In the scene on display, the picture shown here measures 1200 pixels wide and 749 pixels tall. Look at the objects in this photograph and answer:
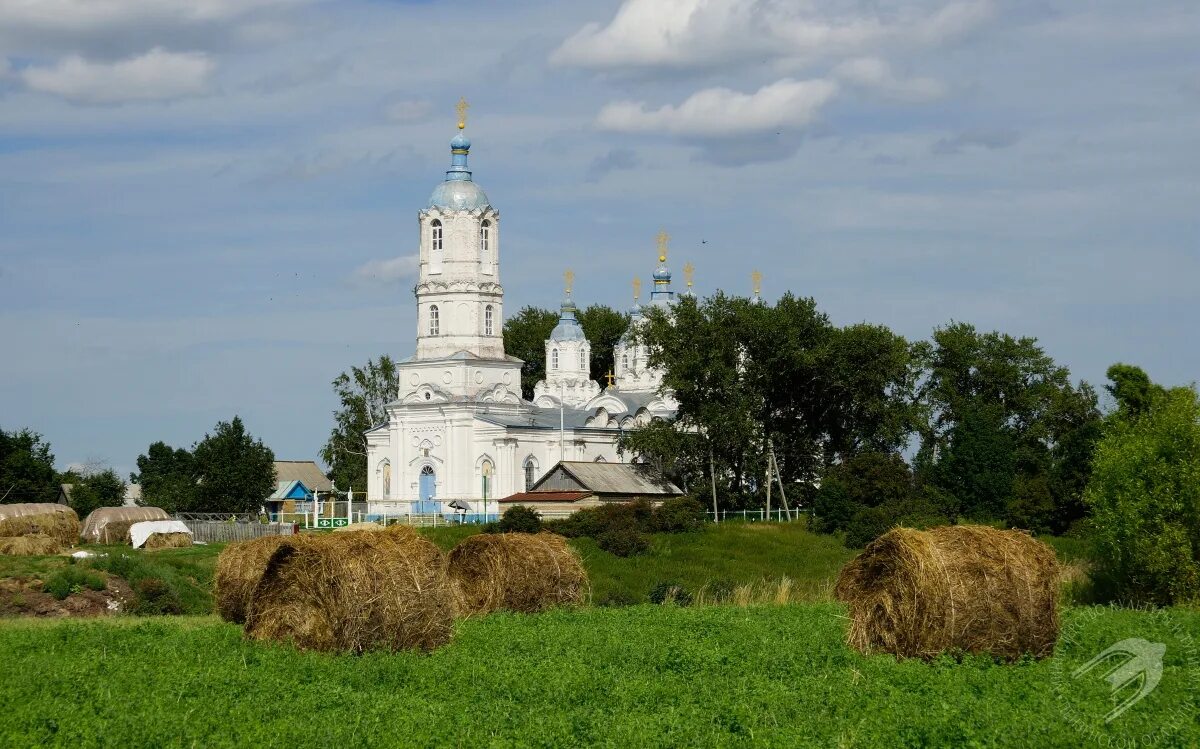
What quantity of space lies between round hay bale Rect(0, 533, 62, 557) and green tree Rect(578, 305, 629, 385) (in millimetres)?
58188

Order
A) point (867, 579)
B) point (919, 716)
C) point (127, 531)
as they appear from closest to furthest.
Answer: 1. point (919, 716)
2. point (867, 579)
3. point (127, 531)

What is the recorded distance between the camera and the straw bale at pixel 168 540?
4847 cm

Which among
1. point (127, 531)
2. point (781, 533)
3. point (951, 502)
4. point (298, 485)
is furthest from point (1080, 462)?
point (298, 485)

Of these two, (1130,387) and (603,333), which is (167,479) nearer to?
(603,333)

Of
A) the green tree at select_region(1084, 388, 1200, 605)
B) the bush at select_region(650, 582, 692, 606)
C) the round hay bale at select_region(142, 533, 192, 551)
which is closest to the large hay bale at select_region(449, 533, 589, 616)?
the bush at select_region(650, 582, 692, 606)

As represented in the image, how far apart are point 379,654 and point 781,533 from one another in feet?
121

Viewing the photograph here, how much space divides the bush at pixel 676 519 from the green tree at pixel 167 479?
2539cm

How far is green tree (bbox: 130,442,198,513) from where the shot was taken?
70.8m

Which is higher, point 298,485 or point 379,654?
point 298,485

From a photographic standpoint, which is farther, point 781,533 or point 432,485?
point 432,485

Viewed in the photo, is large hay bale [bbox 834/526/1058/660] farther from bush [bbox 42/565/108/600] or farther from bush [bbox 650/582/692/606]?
bush [bbox 42/565/108/600]

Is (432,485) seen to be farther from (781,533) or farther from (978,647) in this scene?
(978,647)

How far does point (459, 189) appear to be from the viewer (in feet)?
231

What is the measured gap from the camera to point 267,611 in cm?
1939
